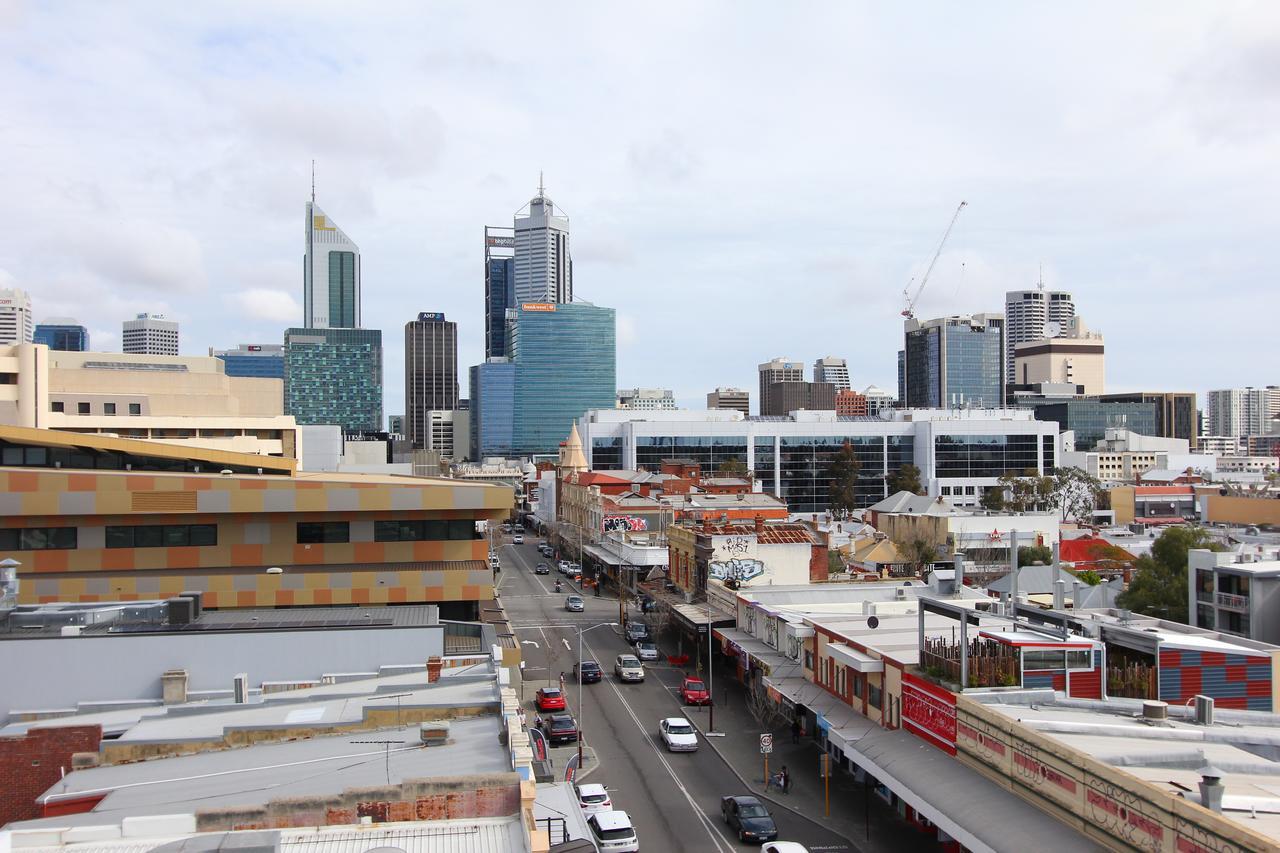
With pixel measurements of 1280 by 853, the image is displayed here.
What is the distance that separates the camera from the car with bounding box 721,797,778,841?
103ft

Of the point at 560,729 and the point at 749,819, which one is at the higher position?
the point at 749,819

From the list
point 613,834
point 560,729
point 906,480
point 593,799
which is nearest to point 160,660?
point 613,834

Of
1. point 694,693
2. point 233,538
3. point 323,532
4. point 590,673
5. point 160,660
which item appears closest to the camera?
point 160,660

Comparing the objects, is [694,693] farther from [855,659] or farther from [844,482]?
[844,482]

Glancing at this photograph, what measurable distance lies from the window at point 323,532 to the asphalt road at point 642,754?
37.6 feet

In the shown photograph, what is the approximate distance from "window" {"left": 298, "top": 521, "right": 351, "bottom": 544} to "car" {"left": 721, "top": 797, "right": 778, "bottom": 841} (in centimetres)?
1757

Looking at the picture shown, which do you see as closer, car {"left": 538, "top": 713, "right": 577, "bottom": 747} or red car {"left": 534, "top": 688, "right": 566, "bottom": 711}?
car {"left": 538, "top": 713, "right": 577, "bottom": 747}

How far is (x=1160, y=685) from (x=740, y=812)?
12.5m

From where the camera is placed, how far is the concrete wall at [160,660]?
2792cm

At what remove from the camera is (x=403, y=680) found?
28844mm

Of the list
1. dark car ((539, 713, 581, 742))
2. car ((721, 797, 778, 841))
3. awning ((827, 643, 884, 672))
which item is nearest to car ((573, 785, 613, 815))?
car ((721, 797, 778, 841))

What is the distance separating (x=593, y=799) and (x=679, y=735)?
364 inches

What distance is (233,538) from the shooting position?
4075 cm

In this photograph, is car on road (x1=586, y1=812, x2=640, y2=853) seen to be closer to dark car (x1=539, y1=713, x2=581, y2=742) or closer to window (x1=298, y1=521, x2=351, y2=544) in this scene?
dark car (x1=539, y1=713, x2=581, y2=742)
